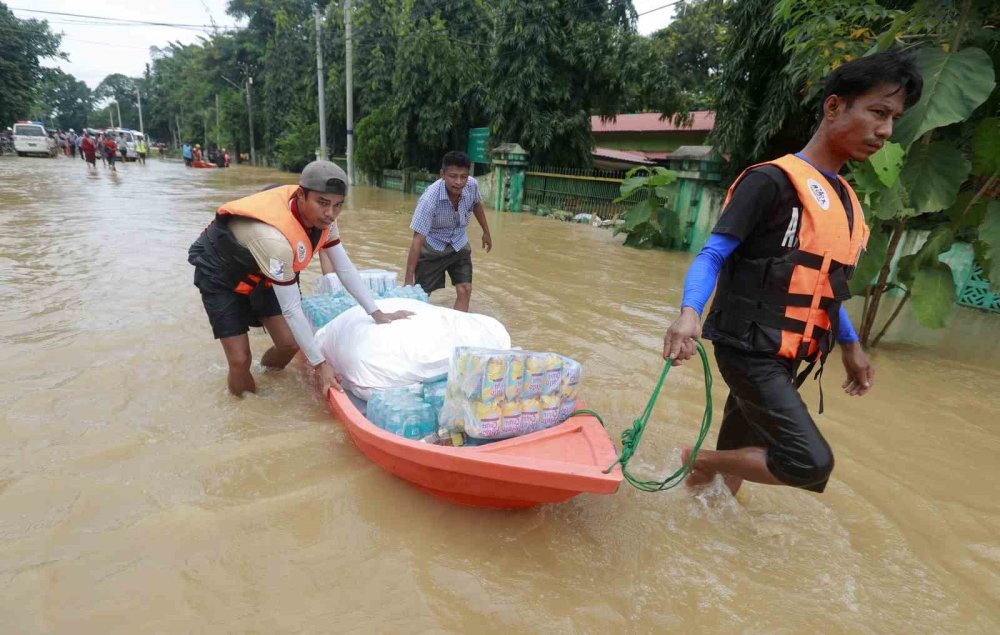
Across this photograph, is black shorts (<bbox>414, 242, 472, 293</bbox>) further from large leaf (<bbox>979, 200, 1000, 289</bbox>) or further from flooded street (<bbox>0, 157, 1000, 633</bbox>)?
large leaf (<bbox>979, 200, 1000, 289</bbox>)

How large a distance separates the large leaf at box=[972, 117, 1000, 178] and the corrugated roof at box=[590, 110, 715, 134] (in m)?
12.4

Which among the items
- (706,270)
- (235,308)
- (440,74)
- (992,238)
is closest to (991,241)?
(992,238)

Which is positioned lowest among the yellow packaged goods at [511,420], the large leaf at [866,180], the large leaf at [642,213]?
the yellow packaged goods at [511,420]

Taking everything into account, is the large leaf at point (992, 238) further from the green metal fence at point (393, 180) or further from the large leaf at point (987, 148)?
the green metal fence at point (393, 180)

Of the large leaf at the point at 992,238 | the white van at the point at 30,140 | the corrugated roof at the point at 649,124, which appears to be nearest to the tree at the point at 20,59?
the white van at the point at 30,140

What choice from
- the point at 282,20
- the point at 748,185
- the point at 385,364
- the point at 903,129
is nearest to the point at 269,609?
the point at 385,364

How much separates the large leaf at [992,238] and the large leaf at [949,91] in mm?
928

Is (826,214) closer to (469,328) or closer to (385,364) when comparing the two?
(469,328)

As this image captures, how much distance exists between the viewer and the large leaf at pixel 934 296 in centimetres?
447

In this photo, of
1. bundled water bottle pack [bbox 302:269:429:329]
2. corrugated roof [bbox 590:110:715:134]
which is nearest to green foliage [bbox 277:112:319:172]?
corrugated roof [bbox 590:110:715:134]

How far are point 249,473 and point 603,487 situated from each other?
70.5 inches

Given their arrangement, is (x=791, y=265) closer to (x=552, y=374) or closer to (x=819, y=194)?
(x=819, y=194)

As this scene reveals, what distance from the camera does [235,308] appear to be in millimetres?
3336

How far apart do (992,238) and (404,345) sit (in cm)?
421
